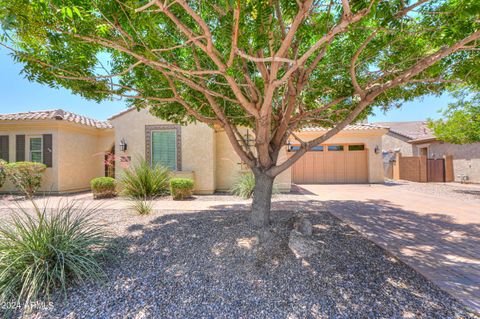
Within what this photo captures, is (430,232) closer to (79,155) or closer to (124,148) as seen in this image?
(124,148)

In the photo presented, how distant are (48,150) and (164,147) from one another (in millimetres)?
6162

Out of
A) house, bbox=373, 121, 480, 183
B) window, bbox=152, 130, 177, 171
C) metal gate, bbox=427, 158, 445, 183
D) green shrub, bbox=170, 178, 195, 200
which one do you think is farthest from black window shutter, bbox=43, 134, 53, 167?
metal gate, bbox=427, 158, 445, 183

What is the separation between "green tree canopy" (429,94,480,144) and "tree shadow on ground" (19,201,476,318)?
1091 centimetres

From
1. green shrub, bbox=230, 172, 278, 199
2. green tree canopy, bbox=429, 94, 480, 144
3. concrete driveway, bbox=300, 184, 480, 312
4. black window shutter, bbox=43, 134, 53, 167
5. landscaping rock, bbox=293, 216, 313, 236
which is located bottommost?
concrete driveway, bbox=300, 184, 480, 312

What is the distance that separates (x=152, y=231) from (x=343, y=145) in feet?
46.4

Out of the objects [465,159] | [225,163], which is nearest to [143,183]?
[225,163]

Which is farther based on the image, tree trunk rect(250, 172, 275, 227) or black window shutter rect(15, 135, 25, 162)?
black window shutter rect(15, 135, 25, 162)

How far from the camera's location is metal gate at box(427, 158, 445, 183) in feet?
53.0

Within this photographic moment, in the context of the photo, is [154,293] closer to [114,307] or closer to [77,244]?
[114,307]

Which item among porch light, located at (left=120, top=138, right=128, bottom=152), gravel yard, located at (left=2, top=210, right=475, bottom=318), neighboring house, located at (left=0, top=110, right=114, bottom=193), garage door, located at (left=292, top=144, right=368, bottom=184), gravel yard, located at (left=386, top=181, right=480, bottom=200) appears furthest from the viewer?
garage door, located at (left=292, top=144, right=368, bottom=184)

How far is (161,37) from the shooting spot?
424 cm

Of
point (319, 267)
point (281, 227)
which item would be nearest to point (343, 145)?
point (281, 227)

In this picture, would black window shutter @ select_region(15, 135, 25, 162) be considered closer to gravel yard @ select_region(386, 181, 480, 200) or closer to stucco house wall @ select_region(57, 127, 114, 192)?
stucco house wall @ select_region(57, 127, 114, 192)

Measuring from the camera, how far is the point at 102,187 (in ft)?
31.6
